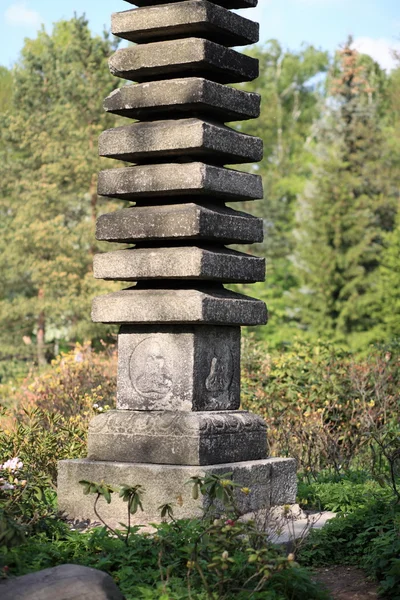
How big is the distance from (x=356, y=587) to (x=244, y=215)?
3111 millimetres

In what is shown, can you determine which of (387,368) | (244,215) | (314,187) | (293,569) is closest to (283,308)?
(314,187)

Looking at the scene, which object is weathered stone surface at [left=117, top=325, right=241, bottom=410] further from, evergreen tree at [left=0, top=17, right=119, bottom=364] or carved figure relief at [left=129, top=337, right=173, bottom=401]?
evergreen tree at [left=0, top=17, right=119, bottom=364]

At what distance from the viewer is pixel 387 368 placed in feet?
42.5

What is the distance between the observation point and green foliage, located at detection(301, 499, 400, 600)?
6.28m

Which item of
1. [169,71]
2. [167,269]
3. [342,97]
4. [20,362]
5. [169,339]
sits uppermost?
[342,97]

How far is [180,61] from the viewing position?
303 inches

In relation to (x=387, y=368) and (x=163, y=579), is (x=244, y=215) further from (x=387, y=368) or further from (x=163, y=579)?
(x=387, y=368)

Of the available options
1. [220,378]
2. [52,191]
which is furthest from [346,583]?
[52,191]

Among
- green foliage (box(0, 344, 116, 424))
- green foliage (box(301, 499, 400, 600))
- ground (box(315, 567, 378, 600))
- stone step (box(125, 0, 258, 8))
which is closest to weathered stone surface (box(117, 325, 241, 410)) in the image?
green foliage (box(301, 499, 400, 600))

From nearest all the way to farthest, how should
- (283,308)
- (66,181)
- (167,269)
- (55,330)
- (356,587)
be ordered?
(356,587)
(167,269)
(66,181)
(55,330)
(283,308)

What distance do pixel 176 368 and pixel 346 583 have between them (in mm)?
2025

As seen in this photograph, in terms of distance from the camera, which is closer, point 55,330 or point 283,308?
point 55,330

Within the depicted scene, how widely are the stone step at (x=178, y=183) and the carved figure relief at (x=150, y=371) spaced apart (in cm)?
114

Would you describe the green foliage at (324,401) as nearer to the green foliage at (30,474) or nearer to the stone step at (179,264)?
the green foliage at (30,474)
